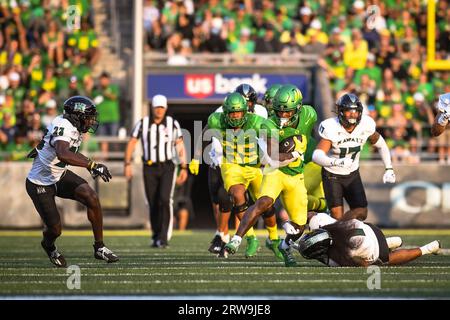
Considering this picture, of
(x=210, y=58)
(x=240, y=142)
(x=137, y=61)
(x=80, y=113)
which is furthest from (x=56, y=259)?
(x=210, y=58)

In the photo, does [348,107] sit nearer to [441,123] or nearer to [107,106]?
[441,123]

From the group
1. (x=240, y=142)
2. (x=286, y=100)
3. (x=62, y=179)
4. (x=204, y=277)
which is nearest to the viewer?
(x=204, y=277)

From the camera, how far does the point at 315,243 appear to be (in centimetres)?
843

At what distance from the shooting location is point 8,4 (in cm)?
1856

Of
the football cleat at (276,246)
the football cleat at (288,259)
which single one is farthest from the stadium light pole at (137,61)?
the football cleat at (288,259)

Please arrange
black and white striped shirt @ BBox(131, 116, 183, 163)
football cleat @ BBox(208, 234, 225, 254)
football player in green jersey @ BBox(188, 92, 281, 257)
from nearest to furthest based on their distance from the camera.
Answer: football player in green jersey @ BBox(188, 92, 281, 257)
football cleat @ BBox(208, 234, 225, 254)
black and white striped shirt @ BBox(131, 116, 183, 163)

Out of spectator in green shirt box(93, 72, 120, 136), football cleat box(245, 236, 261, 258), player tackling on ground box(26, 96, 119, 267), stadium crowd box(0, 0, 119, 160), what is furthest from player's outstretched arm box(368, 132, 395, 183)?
→ spectator in green shirt box(93, 72, 120, 136)

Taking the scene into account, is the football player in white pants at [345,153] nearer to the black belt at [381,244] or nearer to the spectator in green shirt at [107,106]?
the black belt at [381,244]

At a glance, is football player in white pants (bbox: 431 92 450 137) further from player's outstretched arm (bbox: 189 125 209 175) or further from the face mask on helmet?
player's outstretched arm (bbox: 189 125 209 175)

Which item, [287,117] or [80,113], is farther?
[287,117]

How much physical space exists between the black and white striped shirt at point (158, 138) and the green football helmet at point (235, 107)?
8.21ft

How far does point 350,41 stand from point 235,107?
8467 millimetres

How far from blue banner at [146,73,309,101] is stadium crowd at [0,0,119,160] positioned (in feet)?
2.56

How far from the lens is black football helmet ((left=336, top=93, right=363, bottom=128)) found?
960 cm
